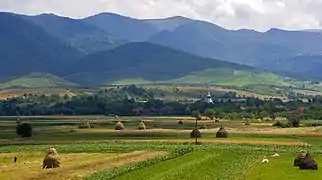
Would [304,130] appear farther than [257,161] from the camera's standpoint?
Yes

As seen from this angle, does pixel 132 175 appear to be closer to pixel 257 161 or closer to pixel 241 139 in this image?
pixel 257 161

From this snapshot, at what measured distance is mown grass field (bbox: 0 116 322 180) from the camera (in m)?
57.9

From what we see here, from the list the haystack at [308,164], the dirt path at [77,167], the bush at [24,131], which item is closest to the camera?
the dirt path at [77,167]

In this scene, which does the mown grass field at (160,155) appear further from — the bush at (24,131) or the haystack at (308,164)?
the bush at (24,131)

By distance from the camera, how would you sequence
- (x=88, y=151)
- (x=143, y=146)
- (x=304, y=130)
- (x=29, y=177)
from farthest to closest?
1. (x=304, y=130)
2. (x=143, y=146)
3. (x=88, y=151)
4. (x=29, y=177)

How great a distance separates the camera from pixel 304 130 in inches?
5002

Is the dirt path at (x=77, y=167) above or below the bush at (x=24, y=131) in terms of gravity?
below

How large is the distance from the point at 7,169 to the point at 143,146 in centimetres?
3089

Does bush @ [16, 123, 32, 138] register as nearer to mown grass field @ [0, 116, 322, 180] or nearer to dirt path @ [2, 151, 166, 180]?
mown grass field @ [0, 116, 322, 180]

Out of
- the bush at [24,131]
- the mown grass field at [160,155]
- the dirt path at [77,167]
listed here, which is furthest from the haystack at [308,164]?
the bush at [24,131]

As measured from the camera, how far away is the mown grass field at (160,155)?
5791 centimetres

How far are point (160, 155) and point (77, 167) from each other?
53.9ft

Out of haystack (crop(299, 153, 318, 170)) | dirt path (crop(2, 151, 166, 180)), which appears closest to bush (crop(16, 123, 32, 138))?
dirt path (crop(2, 151, 166, 180))

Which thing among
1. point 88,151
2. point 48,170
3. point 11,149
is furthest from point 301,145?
point 48,170
